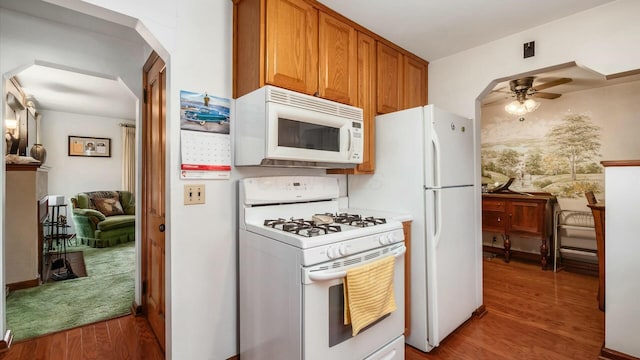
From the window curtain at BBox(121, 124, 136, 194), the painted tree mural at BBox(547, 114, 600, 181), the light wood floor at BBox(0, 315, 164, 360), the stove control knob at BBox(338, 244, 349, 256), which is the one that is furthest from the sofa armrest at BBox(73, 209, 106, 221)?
the painted tree mural at BBox(547, 114, 600, 181)

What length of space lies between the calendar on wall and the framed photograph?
571 centimetres

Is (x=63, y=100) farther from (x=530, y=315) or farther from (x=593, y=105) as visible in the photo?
(x=593, y=105)

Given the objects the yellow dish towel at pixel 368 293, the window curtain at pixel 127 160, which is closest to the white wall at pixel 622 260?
the yellow dish towel at pixel 368 293

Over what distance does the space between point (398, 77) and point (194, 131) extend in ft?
5.81

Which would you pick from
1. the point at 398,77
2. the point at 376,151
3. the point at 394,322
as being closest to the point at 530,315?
the point at 394,322

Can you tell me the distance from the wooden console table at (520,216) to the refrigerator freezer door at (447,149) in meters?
2.03

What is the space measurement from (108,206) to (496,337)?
6395 mm

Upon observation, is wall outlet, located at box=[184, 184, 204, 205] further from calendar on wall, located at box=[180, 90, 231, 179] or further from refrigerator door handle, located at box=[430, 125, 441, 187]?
refrigerator door handle, located at box=[430, 125, 441, 187]

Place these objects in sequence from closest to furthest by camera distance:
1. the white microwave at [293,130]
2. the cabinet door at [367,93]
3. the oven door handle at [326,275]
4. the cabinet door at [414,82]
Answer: the oven door handle at [326,275] → the white microwave at [293,130] → the cabinet door at [367,93] → the cabinet door at [414,82]

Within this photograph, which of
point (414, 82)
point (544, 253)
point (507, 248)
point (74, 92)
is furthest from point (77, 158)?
point (544, 253)

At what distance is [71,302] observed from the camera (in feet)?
9.24

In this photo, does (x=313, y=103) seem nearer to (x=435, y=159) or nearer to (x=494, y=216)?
(x=435, y=159)

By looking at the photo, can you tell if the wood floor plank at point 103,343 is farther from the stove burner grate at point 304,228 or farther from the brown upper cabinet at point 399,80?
the brown upper cabinet at point 399,80

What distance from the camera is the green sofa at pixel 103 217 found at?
494 cm
